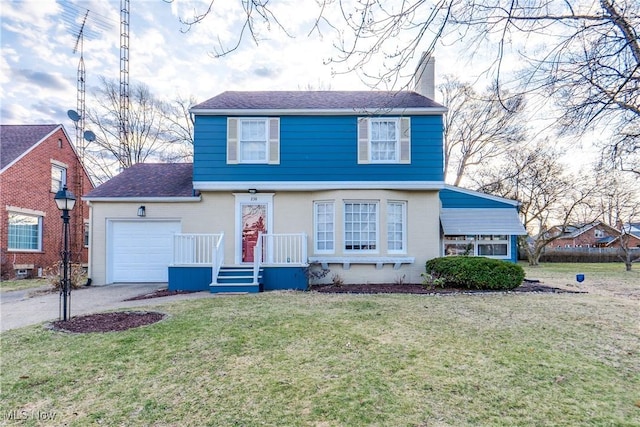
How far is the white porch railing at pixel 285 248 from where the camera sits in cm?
1024

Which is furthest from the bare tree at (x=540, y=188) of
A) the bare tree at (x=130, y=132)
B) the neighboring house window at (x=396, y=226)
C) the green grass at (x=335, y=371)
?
the bare tree at (x=130, y=132)

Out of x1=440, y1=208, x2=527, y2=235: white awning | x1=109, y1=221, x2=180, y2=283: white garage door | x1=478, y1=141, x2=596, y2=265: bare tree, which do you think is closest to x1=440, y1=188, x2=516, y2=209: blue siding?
x1=440, y1=208, x2=527, y2=235: white awning

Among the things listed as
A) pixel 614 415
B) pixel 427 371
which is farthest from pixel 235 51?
pixel 614 415

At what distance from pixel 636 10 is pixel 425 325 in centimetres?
515

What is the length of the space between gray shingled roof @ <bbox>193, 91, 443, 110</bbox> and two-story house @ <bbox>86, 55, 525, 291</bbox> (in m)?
0.09

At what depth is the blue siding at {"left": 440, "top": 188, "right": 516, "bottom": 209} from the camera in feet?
41.0

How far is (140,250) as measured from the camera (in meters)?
11.4

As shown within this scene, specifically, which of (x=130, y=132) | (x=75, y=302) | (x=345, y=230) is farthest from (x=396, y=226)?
(x=130, y=132)

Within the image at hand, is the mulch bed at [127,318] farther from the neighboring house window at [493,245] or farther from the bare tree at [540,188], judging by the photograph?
the bare tree at [540,188]

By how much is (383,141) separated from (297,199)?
326cm

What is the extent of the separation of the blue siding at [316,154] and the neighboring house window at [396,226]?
3.16 ft

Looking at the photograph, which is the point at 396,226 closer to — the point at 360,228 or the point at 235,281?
the point at 360,228

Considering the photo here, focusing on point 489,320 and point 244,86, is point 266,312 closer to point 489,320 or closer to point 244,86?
point 489,320

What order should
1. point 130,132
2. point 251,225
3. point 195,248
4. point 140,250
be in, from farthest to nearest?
point 130,132 < point 140,250 < point 251,225 < point 195,248
